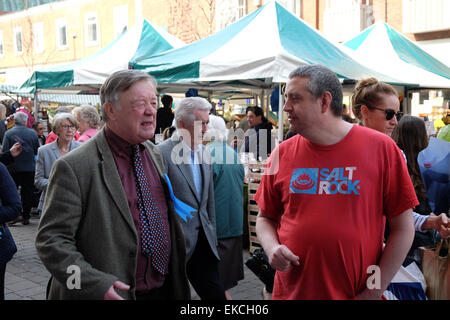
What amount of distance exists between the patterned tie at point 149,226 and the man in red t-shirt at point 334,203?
0.51m

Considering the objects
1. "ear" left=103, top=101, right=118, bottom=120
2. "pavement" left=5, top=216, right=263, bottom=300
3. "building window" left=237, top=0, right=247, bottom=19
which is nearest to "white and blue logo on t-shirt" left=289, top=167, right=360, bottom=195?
"ear" left=103, top=101, right=118, bottom=120

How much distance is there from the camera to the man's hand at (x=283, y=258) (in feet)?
6.81

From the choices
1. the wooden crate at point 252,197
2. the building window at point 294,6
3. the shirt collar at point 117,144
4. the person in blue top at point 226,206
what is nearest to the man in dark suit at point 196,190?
the person in blue top at point 226,206

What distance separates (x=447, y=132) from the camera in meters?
4.43

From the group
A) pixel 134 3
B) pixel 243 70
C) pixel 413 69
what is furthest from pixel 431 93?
pixel 134 3

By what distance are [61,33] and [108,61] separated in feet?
80.1

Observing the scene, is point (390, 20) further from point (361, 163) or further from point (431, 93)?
point (361, 163)

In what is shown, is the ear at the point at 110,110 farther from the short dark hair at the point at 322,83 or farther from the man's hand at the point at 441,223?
the man's hand at the point at 441,223

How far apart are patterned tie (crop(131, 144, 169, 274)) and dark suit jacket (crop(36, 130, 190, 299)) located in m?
0.12

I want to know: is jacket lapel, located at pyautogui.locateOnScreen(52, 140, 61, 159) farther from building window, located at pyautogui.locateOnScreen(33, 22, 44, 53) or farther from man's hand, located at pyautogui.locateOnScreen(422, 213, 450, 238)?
building window, located at pyautogui.locateOnScreen(33, 22, 44, 53)

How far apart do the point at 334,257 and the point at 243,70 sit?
17.8 feet

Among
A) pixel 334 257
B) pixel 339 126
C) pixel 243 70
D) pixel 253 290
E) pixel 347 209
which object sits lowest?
pixel 253 290

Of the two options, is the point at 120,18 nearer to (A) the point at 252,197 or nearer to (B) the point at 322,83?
(A) the point at 252,197

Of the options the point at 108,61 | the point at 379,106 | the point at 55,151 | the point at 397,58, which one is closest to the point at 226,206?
the point at 379,106
